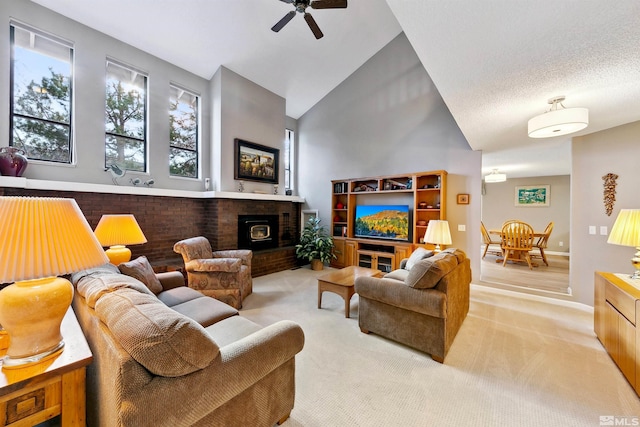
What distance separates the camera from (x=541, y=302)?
11.7 feet

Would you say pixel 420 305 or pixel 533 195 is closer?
pixel 420 305

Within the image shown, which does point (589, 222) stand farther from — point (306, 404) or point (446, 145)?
point (306, 404)

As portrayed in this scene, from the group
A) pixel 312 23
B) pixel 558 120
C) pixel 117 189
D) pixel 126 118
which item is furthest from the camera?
pixel 126 118

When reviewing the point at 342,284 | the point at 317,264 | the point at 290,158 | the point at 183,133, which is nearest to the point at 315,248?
the point at 317,264

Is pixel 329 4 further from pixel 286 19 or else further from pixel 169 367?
pixel 169 367

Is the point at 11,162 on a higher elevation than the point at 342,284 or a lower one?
higher

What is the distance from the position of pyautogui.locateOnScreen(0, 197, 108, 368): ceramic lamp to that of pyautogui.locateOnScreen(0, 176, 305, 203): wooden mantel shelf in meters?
2.84

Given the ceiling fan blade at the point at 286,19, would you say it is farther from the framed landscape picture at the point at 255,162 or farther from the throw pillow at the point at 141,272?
the throw pillow at the point at 141,272

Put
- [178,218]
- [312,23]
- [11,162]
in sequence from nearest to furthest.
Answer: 1. [11,162]
2. [312,23]
3. [178,218]

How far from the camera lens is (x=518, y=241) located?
5.29 m

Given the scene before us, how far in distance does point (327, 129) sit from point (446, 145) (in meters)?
2.79

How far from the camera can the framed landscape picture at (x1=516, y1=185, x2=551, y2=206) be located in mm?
7144

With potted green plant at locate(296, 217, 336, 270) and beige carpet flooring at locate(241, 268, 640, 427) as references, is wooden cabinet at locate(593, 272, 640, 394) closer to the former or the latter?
beige carpet flooring at locate(241, 268, 640, 427)

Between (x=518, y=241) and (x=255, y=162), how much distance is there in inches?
231
